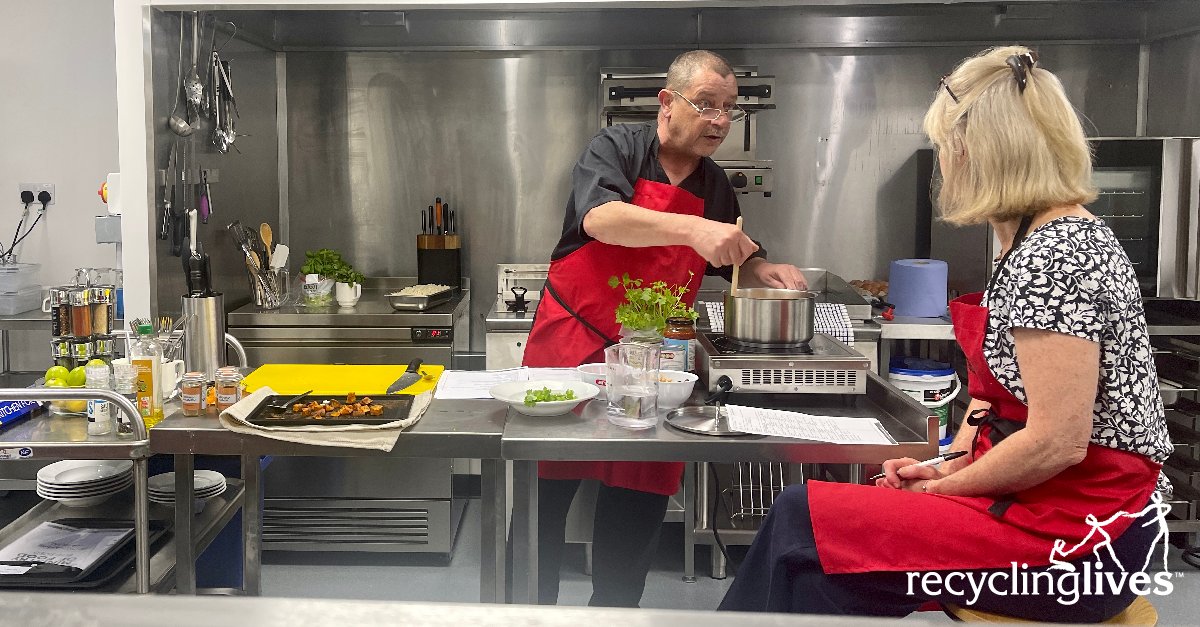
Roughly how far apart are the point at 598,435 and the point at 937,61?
361 cm

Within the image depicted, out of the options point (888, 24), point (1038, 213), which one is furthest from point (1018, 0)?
point (1038, 213)

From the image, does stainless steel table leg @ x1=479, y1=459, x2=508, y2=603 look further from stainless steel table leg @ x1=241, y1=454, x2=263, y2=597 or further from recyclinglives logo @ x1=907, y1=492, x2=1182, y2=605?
recyclinglives logo @ x1=907, y1=492, x2=1182, y2=605

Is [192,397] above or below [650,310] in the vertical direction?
below

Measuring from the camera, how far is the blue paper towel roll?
4.38 m

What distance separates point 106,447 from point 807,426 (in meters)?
1.55

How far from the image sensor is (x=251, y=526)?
2.83m

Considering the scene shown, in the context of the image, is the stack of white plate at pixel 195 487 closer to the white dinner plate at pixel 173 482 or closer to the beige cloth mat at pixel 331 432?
the white dinner plate at pixel 173 482

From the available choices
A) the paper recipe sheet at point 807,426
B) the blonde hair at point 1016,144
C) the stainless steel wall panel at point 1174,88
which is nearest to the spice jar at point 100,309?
the paper recipe sheet at point 807,426

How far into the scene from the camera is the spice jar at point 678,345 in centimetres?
260

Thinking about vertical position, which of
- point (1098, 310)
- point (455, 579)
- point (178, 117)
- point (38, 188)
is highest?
point (178, 117)

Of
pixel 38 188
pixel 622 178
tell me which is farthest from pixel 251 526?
pixel 38 188

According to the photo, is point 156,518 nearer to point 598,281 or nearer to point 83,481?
point 83,481

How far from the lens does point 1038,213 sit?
1.81 m

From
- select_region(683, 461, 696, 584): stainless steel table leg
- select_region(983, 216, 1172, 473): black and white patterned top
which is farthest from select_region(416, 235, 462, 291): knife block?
select_region(983, 216, 1172, 473): black and white patterned top
